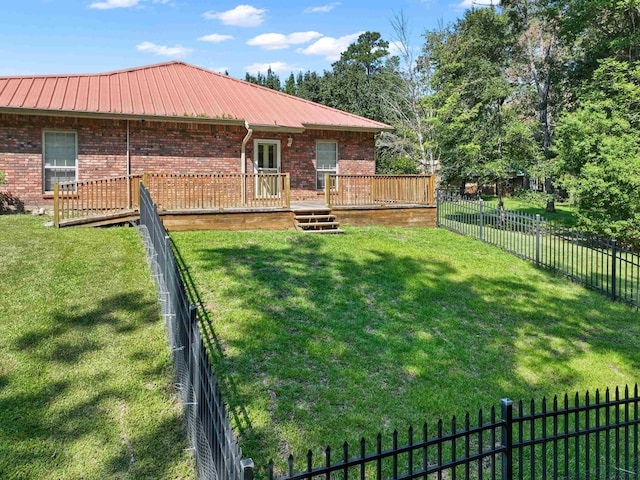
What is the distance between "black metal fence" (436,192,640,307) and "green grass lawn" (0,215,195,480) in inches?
334

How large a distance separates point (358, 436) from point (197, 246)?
21.5 ft

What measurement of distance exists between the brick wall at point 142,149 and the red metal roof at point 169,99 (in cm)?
46

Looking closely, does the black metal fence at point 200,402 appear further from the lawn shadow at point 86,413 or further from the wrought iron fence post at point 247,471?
the lawn shadow at point 86,413

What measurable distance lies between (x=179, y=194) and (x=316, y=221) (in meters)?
3.72

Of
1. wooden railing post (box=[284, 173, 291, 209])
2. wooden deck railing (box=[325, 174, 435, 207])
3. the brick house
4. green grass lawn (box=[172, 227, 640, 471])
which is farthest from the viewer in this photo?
wooden deck railing (box=[325, 174, 435, 207])

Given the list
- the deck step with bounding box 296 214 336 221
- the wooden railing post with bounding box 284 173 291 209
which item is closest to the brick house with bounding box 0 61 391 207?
the wooden railing post with bounding box 284 173 291 209

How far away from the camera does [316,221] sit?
12.7 meters

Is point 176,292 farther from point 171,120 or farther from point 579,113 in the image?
point 579,113

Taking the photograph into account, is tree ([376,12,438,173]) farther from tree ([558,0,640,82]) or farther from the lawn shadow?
the lawn shadow

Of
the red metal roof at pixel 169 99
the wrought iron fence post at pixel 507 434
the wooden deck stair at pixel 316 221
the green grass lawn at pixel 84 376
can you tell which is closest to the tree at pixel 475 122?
the red metal roof at pixel 169 99

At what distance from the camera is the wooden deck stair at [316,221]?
12.2 m

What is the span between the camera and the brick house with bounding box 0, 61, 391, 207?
43.6 ft

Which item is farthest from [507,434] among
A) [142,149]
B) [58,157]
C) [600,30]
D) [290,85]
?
[290,85]

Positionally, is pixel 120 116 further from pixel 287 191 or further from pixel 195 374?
pixel 195 374
